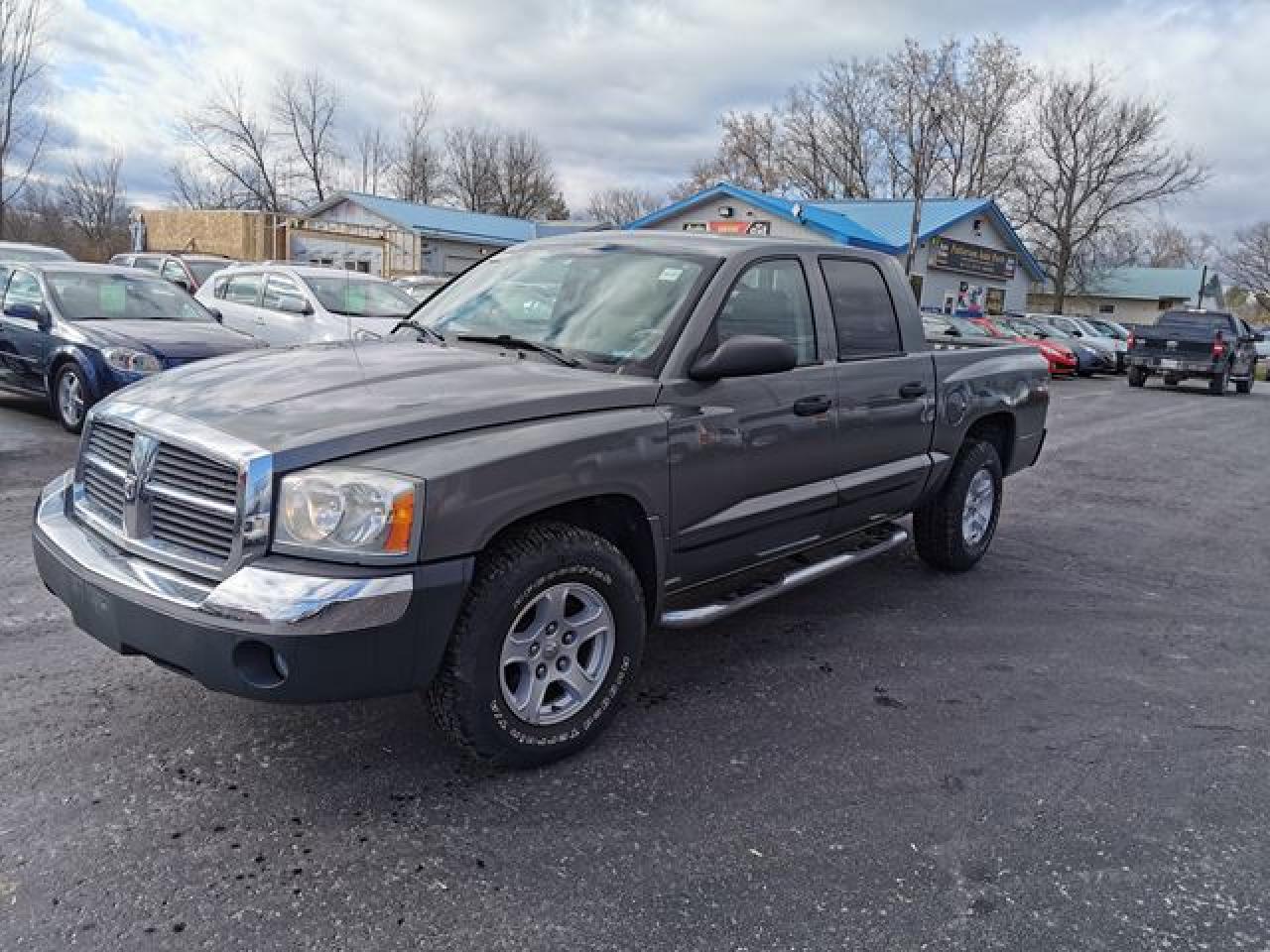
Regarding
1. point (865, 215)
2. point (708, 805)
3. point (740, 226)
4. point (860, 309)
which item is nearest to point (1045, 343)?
point (740, 226)

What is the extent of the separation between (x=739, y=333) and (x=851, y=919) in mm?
2210

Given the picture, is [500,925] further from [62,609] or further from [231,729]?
Result: [62,609]

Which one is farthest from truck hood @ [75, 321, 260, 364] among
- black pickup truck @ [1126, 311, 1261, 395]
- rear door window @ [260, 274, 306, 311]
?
black pickup truck @ [1126, 311, 1261, 395]

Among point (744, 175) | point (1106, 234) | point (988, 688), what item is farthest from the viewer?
point (744, 175)

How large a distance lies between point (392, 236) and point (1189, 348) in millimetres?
29450

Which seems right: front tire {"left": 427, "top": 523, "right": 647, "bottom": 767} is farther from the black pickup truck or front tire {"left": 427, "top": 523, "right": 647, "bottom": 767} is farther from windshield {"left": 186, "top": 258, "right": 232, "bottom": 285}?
the black pickup truck

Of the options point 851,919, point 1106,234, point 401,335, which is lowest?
point 851,919

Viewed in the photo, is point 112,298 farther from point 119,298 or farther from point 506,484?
point 506,484

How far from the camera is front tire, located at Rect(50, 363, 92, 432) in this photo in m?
7.93

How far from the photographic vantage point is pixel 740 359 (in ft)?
11.1

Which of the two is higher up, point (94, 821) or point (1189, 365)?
point (1189, 365)

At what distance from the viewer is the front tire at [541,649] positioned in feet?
9.14

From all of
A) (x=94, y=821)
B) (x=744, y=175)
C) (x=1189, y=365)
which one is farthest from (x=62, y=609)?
(x=744, y=175)

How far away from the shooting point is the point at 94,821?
2.65 metres
